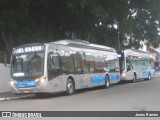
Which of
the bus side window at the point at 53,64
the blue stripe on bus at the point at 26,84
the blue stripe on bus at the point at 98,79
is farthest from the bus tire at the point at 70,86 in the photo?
the blue stripe on bus at the point at 98,79

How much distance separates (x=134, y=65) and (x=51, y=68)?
18.8 m

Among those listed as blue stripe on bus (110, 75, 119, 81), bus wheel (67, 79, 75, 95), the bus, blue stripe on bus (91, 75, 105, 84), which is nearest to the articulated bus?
bus wheel (67, 79, 75, 95)

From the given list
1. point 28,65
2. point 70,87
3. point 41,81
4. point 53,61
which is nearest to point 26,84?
point 41,81

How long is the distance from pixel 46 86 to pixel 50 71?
35.2 inches

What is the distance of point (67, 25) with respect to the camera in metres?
34.8

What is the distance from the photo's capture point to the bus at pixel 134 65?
3803 cm

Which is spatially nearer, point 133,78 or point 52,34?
point 52,34

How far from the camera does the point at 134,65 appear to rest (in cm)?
4000

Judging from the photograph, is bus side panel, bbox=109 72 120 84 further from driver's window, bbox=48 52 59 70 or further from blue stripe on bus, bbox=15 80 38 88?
blue stripe on bus, bbox=15 80 38 88

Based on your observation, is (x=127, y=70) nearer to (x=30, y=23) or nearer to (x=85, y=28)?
(x=85, y=28)

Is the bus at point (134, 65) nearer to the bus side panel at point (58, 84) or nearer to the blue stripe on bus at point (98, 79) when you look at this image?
the blue stripe on bus at point (98, 79)

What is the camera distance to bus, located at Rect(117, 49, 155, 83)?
3803cm

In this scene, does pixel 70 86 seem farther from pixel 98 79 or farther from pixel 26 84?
pixel 98 79

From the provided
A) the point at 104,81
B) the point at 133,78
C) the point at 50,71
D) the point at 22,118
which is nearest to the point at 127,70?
the point at 133,78
